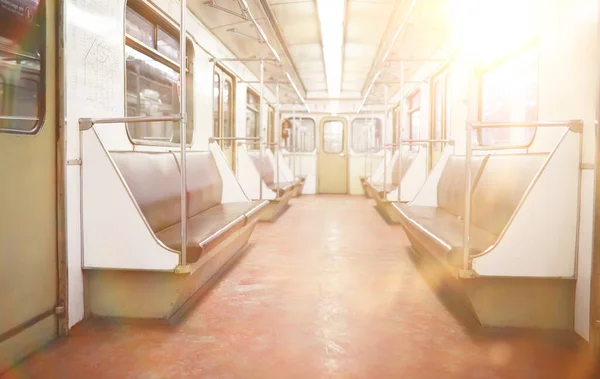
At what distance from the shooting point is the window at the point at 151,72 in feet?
12.6

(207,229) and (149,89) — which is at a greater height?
(149,89)

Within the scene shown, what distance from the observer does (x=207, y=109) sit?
5727mm

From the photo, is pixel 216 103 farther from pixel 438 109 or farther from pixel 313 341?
pixel 313 341

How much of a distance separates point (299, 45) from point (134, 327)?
547 cm

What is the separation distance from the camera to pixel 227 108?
7.11 m

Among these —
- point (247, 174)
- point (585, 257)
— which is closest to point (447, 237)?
point (585, 257)

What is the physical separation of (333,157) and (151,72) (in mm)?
8671

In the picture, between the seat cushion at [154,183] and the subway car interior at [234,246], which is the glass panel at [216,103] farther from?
the seat cushion at [154,183]

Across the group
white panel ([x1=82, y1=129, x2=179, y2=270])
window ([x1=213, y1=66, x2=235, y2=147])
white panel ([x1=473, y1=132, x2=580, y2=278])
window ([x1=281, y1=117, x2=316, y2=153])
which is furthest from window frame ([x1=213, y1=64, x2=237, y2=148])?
window ([x1=281, y1=117, x2=316, y2=153])

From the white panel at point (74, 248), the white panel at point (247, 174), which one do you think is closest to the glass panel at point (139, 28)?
the white panel at point (74, 248)

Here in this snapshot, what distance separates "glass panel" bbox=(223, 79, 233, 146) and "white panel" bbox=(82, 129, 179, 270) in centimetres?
415

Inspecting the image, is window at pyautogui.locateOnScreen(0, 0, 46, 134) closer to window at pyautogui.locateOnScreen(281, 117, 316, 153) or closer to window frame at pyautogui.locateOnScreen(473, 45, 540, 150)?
window frame at pyautogui.locateOnScreen(473, 45, 540, 150)

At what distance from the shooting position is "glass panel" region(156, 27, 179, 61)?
429 cm

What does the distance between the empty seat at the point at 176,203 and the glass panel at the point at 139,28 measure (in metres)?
0.96
